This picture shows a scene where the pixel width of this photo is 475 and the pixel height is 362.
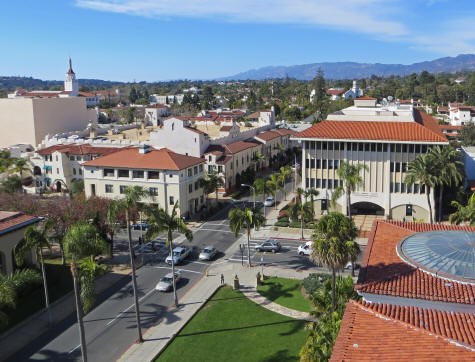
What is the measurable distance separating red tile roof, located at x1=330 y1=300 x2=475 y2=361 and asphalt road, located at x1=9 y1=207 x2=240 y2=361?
1903 cm

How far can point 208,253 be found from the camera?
51688 millimetres

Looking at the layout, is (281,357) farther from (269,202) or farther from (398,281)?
(269,202)

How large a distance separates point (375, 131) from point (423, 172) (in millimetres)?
10166

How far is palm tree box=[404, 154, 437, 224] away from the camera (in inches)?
2208

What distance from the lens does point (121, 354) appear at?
32.8m

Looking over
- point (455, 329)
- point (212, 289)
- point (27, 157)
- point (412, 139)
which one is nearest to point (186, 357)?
point (212, 289)

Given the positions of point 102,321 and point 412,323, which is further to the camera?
point 102,321

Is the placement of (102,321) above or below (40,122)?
below

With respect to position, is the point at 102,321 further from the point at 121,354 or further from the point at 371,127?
the point at 371,127

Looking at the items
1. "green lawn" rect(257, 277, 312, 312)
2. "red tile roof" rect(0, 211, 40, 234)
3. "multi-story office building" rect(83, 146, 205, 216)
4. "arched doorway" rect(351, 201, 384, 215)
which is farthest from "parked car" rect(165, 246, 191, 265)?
"arched doorway" rect(351, 201, 384, 215)

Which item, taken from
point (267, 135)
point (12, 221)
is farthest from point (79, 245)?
point (267, 135)

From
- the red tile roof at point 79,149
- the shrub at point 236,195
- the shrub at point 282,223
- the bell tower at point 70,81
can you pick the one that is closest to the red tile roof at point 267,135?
the shrub at point 236,195

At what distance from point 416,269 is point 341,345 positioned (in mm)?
9241

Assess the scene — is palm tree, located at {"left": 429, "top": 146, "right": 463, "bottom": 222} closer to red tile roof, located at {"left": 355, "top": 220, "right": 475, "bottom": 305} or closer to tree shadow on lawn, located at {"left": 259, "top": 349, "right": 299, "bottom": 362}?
red tile roof, located at {"left": 355, "top": 220, "right": 475, "bottom": 305}
